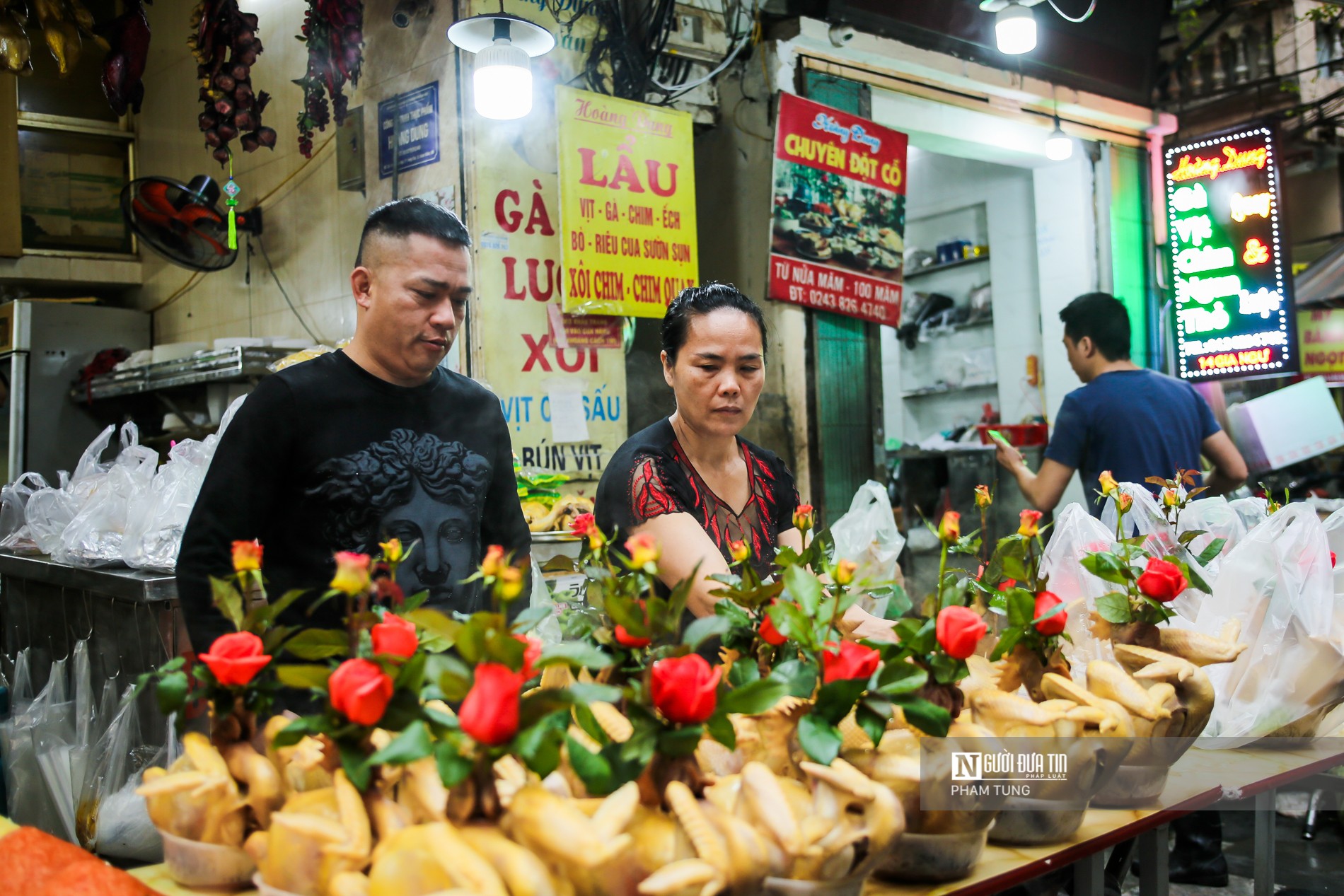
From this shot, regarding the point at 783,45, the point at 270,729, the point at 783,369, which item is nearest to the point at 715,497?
the point at 270,729

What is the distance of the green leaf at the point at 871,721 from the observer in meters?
1.11

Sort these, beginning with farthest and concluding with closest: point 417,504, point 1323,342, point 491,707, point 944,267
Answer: point 1323,342
point 944,267
point 417,504
point 491,707

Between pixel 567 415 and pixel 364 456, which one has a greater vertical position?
pixel 567 415

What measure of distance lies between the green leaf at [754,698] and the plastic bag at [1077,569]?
3.30ft

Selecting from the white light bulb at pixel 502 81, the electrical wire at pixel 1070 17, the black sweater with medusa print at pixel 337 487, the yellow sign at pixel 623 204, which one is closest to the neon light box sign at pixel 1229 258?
the electrical wire at pixel 1070 17

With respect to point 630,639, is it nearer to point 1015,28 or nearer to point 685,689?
point 685,689

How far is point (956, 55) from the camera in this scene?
5.54 metres

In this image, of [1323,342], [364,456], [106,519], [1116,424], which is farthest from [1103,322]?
[1323,342]

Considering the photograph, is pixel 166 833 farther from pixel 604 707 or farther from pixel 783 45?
pixel 783 45

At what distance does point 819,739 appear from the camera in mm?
1071

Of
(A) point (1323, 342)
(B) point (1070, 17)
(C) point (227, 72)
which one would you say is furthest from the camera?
(A) point (1323, 342)

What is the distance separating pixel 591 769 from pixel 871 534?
2266 mm

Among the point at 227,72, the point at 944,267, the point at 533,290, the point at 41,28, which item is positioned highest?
the point at 227,72

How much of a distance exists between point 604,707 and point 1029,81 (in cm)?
585
